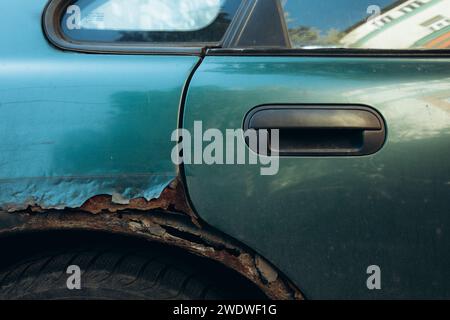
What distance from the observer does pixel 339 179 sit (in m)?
1.28

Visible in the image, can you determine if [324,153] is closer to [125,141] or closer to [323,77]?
[323,77]

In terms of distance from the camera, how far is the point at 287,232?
130 centimetres

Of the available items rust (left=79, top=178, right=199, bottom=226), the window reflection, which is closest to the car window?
the window reflection

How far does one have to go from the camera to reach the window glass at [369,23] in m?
1.47

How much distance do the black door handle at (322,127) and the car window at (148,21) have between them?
36 cm

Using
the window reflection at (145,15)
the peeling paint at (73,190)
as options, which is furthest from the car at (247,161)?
the window reflection at (145,15)

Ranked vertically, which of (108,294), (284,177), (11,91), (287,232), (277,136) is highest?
→ (11,91)

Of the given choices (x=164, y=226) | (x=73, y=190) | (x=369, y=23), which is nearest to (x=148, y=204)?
(x=164, y=226)

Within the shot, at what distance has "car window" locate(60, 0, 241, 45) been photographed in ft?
4.88

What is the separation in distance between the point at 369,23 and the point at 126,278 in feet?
3.51

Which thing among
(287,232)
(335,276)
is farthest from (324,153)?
(335,276)

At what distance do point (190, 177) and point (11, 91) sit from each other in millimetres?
553

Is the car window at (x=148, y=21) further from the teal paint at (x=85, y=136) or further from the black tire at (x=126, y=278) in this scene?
the black tire at (x=126, y=278)

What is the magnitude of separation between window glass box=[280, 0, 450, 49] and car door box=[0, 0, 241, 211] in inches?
14.4
